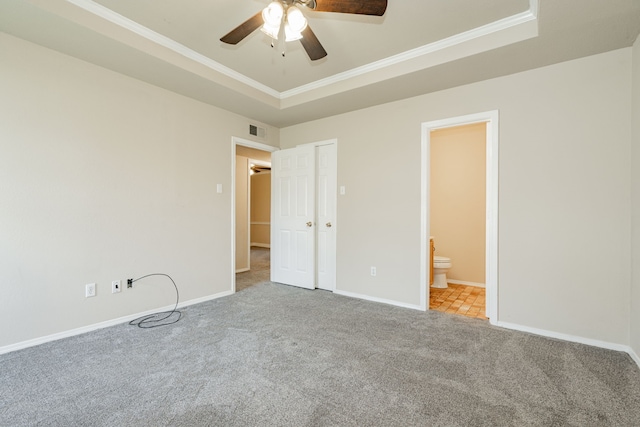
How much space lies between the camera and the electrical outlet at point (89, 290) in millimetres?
2596

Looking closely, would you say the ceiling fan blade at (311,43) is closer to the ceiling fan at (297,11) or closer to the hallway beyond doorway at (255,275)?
the ceiling fan at (297,11)

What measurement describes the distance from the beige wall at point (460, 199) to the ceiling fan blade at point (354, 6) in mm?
3017

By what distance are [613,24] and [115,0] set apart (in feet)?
11.9

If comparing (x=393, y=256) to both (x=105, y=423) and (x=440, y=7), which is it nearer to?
(x=440, y=7)

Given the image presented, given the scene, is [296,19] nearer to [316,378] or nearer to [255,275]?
[316,378]

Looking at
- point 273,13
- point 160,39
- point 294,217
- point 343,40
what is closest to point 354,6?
point 273,13

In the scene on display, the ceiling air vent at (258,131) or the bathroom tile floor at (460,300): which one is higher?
the ceiling air vent at (258,131)

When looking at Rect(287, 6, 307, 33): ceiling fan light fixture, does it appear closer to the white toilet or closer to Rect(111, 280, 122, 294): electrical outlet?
Rect(111, 280, 122, 294): electrical outlet

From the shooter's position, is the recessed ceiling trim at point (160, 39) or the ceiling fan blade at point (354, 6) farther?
the recessed ceiling trim at point (160, 39)

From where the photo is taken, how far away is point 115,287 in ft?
9.12

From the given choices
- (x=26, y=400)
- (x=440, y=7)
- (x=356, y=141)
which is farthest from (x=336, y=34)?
(x=26, y=400)

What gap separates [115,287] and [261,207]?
6.41 meters

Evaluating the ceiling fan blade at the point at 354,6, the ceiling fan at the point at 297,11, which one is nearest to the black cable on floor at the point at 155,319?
the ceiling fan at the point at 297,11

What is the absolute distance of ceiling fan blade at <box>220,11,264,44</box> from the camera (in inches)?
71.9
